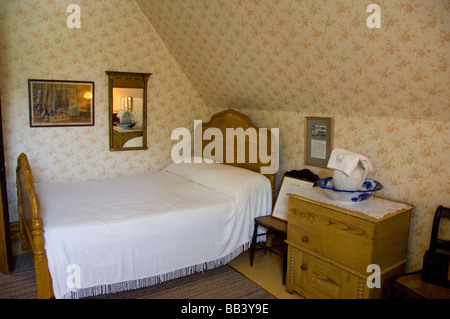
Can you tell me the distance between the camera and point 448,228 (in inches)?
93.0

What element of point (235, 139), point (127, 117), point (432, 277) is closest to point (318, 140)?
point (235, 139)

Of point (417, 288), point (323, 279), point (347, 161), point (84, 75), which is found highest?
point (84, 75)

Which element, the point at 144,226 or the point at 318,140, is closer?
the point at 144,226

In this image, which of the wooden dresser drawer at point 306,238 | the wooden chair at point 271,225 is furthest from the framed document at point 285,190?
the wooden dresser drawer at point 306,238

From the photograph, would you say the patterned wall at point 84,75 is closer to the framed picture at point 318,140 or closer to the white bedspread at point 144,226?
the white bedspread at point 144,226

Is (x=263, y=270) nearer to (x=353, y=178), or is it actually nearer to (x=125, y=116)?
(x=353, y=178)

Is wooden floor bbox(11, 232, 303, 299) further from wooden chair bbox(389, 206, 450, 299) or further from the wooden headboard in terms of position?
wooden chair bbox(389, 206, 450, 299)

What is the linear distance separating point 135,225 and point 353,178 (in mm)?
1534

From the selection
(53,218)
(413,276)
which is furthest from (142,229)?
(413,276)

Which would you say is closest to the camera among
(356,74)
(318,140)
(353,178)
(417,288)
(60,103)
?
(417,288)

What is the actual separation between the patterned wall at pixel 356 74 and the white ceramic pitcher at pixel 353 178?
376mm

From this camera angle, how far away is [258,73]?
11.0ft

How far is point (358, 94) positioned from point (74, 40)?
289cm

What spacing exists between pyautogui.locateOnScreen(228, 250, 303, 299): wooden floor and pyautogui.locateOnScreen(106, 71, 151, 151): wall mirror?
1873 millimetres
